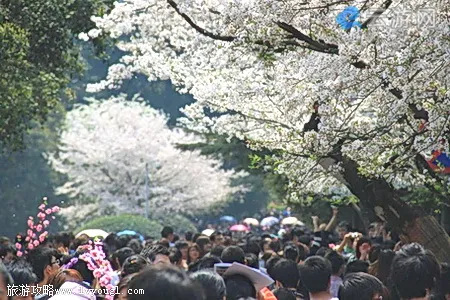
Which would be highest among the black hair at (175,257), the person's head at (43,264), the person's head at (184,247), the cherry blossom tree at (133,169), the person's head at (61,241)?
the cherry blossom tree at (133,169)

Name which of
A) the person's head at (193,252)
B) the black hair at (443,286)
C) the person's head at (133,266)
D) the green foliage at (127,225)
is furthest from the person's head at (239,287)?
the green foliage at (127,225)

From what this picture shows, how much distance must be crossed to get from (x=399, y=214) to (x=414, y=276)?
16.1ft

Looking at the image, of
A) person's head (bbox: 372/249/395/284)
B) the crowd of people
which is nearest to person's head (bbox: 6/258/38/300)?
the crowd of people

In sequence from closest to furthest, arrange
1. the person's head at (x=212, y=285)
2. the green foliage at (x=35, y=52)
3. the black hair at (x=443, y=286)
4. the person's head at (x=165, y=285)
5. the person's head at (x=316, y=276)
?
the person's head at (x=165, y=285), the person's head at (x=212, y=285), the person's head at (x=316, y=276), the black hair at (x=443, y=286), the green foliage at (x=35, y=52)

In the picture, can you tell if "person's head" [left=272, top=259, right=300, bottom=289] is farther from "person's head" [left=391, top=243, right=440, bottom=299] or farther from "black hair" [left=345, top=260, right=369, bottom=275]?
"person's head" [left=391, top=243, right=440, bottom=299]

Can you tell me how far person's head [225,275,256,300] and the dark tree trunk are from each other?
169 inches

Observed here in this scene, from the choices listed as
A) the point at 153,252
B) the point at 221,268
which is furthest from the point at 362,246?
the point at 221,268

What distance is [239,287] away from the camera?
767 cm

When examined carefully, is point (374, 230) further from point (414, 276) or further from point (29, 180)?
point (29, 180)

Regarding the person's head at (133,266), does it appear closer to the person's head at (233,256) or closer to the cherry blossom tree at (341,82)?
the person's head at (233,256)

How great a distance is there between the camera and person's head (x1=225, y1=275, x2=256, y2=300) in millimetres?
7613

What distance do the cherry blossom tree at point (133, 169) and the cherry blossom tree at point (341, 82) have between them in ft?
115

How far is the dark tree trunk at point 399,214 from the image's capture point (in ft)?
39.2

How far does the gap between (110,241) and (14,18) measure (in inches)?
144
